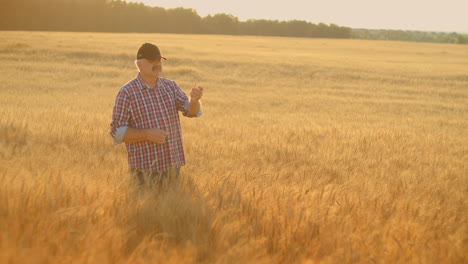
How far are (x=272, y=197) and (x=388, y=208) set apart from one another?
2.60ft

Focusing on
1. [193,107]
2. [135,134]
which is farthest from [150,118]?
[193,107]

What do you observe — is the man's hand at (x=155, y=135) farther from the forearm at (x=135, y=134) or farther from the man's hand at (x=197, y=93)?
the man's hand at (x=197, y=93)

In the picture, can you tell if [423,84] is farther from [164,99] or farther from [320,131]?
[164,99]

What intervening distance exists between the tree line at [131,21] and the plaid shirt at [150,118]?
7003 centimetres

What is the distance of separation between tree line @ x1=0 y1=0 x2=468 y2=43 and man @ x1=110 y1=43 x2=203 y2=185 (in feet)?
230

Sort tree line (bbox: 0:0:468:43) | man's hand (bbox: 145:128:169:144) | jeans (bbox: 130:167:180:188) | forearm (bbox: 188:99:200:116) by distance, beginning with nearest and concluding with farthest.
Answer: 1. jeans (bbox: 130:167:180:188)
2. man's hand (bbox: 145:128:169:144)
3. forearm (bbox: 188:99:200:116)
4. tree line (bbox: 0:0:468:43)

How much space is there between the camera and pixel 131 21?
267 feet

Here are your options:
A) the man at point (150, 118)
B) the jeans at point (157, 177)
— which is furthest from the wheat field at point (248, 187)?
the man at point (150, 118)

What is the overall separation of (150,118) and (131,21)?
8257 cm

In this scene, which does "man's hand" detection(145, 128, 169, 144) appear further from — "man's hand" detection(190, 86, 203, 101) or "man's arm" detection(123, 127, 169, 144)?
"man's hand" detection(190, 86, 203, 101)

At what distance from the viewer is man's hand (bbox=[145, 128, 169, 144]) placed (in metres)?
3.11

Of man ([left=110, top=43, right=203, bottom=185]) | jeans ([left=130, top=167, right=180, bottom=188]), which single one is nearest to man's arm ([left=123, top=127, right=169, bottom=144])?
man ([left=110, top=43, right=203, bottom=185])

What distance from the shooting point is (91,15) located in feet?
255

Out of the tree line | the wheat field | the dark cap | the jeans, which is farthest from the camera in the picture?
the tree line
